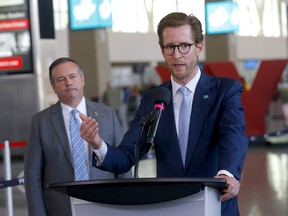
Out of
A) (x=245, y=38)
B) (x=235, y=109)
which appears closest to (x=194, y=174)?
(x=235, y=109)

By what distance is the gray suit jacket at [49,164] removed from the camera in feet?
14.8

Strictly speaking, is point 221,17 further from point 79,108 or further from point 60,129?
point 60,129

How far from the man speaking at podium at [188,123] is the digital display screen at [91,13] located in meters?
16.0

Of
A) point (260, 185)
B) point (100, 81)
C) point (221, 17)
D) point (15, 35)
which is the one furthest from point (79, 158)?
point (100, 81)

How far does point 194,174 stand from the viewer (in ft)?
10.3

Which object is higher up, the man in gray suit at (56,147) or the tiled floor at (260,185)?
the man in gray suit at (56,147)

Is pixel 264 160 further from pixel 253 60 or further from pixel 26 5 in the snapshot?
pixel 253 60

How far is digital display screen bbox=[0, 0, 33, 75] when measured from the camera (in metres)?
13.6

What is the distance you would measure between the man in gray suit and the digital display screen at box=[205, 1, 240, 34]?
19978mm

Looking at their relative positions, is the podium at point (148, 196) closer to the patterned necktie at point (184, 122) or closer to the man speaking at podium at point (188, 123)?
the man speaking at podium at point (188, 123)

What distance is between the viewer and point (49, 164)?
179 inches

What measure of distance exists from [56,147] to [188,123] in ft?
5.22

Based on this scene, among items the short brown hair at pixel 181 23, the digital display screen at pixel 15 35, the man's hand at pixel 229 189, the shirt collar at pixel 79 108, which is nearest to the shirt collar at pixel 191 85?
the short brown hair at pixel 181 23

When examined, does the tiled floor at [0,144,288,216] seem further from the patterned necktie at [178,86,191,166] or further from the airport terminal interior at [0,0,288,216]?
the patterned necktie at [178,86,191,166]
